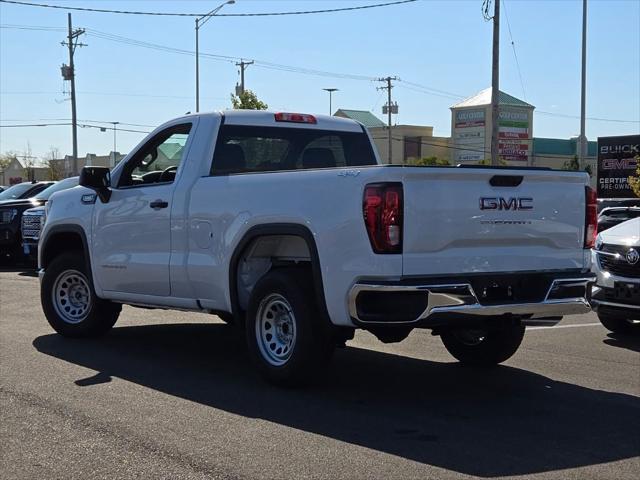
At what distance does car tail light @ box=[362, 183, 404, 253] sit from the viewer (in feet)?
19.1

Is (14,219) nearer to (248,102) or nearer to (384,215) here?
(384,215)

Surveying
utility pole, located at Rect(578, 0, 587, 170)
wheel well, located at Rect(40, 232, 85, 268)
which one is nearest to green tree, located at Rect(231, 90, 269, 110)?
utility pole, located at Rect(578, 0, 587, 170)

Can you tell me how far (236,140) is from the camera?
7.85m

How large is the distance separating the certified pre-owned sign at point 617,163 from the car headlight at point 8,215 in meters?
28.8

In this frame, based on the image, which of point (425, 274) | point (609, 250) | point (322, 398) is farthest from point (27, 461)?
point (609, 250)

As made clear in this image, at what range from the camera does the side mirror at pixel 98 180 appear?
326 inches

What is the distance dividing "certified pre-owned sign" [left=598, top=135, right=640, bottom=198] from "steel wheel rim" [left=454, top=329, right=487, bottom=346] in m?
33.6

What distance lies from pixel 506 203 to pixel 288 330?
190 centimetres

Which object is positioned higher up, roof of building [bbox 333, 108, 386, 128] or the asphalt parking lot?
roof of building [bbox 333, 108, 386, 128]

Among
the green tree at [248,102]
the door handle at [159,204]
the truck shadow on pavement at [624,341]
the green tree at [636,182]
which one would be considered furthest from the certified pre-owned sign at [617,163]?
the door handle at [159,204]

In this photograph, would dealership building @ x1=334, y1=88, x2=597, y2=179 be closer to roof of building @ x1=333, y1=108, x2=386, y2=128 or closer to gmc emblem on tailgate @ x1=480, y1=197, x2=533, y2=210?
roof of building @ x1=333, y1=108, x2=386, y2=128

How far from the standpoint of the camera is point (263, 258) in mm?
7234

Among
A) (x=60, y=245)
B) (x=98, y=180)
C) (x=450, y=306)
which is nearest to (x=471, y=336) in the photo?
(x=450, y=306)

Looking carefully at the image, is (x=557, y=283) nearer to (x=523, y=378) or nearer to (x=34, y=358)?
(x=523, y=378)
